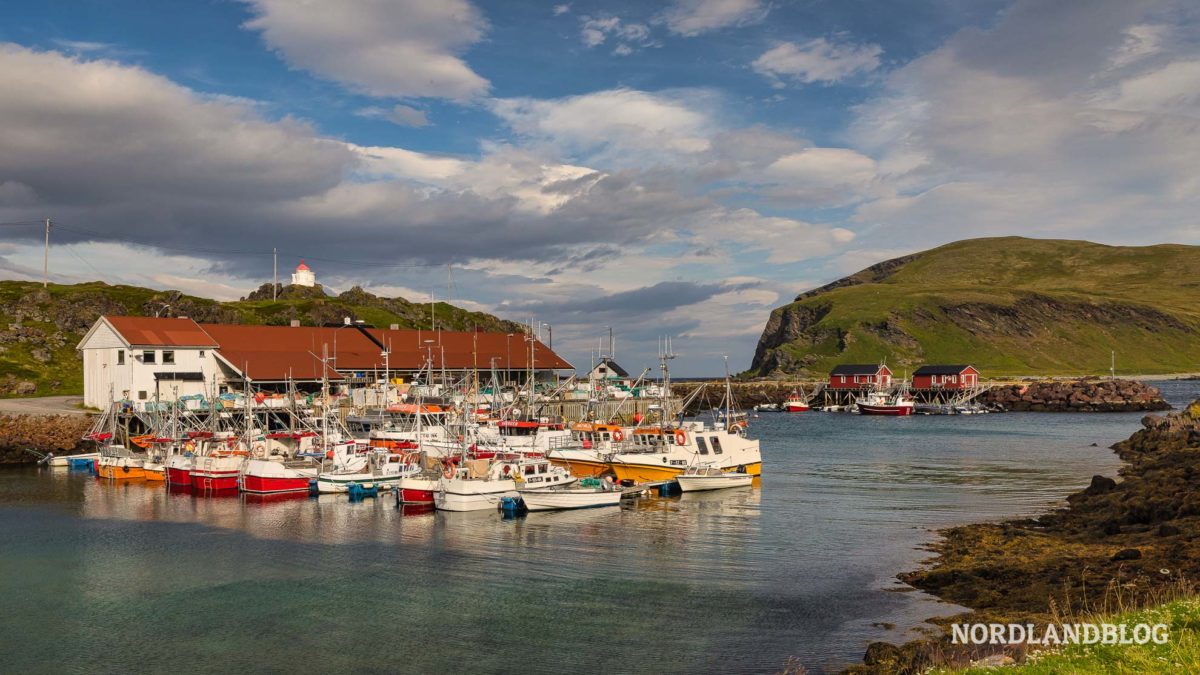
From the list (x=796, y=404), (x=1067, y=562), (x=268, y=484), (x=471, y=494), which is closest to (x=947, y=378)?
(x=796, y=404)

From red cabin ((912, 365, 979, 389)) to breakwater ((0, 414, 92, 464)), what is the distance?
13725 centimetres

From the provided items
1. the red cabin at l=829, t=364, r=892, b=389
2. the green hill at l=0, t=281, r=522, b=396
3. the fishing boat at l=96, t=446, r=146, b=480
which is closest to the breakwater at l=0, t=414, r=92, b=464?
the fishing boat at l=96, t=446, r=146, b=480

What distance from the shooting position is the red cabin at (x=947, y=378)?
16100 cm

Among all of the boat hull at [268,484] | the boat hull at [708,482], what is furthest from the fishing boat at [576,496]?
the boat hull at [268,484]

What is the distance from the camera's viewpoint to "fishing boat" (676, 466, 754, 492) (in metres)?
55.9

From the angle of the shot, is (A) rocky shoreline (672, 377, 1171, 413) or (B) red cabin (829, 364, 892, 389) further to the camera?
(B) red cabin (829, 364, 892, 389)

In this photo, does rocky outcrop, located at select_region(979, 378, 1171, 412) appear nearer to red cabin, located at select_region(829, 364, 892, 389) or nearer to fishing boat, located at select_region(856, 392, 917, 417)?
fishing boat, located at select_region(856, 392, 917, 417)

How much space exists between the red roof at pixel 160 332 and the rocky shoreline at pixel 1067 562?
258 feet

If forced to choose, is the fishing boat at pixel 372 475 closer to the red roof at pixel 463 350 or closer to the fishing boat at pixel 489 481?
the fishing boat at pixel 489 481

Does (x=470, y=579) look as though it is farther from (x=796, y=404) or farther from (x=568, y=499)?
(x=796, y=404)

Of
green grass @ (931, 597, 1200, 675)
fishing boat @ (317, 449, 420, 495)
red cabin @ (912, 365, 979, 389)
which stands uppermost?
red cabin @ (912, 365, 979, 389)

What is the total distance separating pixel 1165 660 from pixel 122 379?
91.9m

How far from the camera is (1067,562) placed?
1162 inches

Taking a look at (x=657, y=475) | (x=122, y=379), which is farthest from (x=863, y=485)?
(x=122, y=379)
